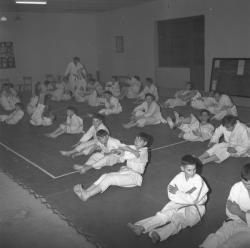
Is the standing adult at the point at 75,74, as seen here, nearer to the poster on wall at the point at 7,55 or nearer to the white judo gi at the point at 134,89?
the white judo gi at the point at 134,89

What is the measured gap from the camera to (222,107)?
978cm

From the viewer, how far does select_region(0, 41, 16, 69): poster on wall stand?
1606 cm

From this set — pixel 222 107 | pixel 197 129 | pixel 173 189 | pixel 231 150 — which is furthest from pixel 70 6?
pixel 173 189

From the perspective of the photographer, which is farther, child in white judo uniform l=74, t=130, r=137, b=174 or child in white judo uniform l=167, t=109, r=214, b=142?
child in white judo uniform l=167, t=109, r=214, b=142

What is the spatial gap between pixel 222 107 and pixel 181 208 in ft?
20.7

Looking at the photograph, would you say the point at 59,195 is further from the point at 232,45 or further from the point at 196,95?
the point at 232,45

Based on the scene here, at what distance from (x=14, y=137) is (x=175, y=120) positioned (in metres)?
3.87

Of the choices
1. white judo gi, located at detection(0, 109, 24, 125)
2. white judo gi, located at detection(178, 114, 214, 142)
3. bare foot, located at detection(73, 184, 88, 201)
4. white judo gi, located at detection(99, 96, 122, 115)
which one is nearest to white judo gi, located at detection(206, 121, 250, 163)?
white judo gi, located at detection(178, 114, 214, 142)

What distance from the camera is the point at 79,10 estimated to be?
16453mm

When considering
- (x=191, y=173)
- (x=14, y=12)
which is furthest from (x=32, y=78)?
(x=191, y=173)

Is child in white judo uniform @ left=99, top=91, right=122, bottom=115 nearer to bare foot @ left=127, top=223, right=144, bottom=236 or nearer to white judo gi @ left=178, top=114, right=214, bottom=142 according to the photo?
white judo gi @ left=178, top=114, right=214, bottom=142

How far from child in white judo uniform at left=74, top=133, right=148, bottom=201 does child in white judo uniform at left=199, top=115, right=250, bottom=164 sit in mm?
1478

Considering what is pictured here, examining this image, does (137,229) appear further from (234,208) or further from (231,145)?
(231,145)

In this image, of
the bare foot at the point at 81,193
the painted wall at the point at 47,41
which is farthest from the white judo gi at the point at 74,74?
the bare foot at the point at 81,193
